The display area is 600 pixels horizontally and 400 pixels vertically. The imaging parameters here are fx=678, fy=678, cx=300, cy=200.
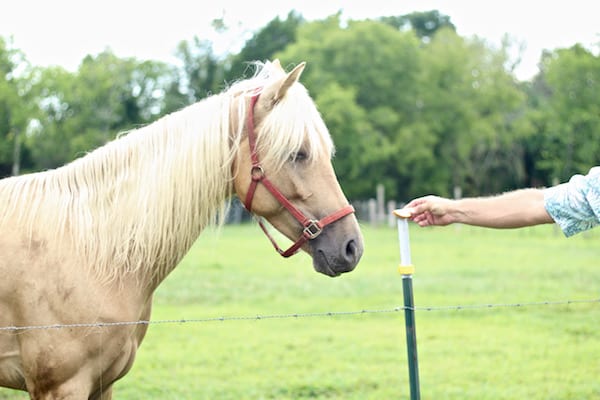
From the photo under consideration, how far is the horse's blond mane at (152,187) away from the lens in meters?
3.14

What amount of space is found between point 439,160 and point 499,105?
6158 mm

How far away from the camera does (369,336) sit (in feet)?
28.7

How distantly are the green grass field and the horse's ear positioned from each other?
780mm

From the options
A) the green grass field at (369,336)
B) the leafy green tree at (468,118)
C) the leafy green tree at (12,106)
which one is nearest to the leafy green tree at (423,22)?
the leafy green tree at (468,118)

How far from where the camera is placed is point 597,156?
46.4 m

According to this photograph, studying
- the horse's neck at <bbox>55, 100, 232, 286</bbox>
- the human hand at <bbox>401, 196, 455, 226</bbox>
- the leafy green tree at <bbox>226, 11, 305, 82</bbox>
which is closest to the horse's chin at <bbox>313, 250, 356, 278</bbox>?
the human hand at <bbox>401, 196, 455, 226</bbox>

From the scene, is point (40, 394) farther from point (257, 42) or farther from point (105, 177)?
point (257, 42)

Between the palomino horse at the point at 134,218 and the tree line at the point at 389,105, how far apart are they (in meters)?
39.1

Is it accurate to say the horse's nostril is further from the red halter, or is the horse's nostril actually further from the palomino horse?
the red halter

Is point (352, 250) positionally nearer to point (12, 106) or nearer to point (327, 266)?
point (327, 266)

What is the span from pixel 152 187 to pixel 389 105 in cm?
4531

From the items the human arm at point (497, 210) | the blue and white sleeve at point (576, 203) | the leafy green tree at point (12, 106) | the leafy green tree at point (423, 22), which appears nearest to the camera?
the blue and white sleeve at point (576, 203)

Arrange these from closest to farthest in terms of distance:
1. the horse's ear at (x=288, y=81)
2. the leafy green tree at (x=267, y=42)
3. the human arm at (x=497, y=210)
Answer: the human arm at (x=497, y=210) → the horse's ear at (x=288, y=81) → the leafy green tree at (x=267, y=42)

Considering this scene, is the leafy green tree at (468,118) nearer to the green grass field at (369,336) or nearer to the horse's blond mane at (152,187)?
the green grass field at (369,336)
